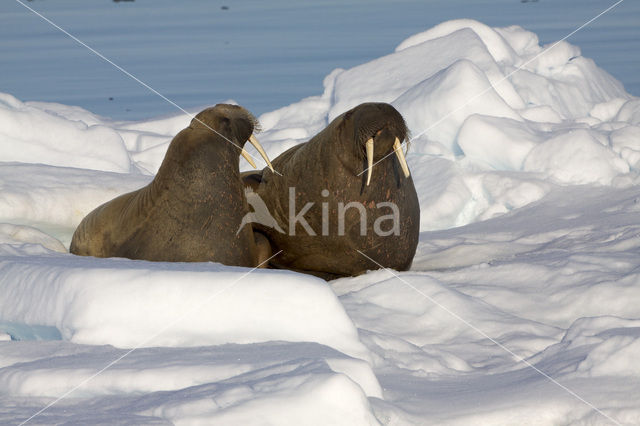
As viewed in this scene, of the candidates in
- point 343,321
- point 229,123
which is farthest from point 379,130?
point 343,321

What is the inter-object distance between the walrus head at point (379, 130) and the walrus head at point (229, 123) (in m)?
0.62

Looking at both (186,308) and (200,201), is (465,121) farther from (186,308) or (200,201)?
(186,308)

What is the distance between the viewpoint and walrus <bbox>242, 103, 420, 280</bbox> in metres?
5.97

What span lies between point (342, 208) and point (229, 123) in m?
0.91

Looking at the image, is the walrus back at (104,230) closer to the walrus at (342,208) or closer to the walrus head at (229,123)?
the walrus head at (229,123)

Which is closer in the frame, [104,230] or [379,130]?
[379,130]

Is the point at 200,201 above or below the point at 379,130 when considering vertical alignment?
below

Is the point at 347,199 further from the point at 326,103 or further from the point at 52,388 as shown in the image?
the point at 326,103

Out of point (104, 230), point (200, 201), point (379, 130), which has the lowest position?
point (104, 230)

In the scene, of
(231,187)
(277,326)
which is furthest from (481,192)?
(277,326)

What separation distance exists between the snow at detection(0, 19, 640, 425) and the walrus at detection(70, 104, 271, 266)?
0.59 metres

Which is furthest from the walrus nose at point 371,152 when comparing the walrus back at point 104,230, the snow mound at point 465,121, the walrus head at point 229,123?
the snow mound at point 465,121

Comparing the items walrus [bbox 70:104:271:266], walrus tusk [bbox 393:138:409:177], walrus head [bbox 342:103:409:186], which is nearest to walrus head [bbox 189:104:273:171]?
walrus [bbox 70:104:271:266]

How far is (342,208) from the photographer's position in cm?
604
